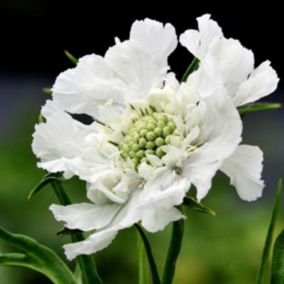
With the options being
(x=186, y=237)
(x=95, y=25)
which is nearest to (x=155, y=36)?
(x=186, y=237)

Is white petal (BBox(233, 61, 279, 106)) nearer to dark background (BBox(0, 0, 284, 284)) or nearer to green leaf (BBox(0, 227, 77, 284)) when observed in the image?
green leaf (BBox(0, 227, 77, 284))

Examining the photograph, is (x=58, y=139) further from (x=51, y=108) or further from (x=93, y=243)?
(x=93, y=243)

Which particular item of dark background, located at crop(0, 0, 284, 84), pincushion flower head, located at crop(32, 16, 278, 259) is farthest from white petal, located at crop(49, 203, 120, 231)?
dark background, located at crop(0, 0, 284, 84)

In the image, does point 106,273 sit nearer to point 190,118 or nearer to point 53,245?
point 53,245

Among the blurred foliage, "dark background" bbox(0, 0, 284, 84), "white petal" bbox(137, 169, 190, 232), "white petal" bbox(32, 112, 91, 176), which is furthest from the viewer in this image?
"dark background" bbox(0, 0, 284, 84)

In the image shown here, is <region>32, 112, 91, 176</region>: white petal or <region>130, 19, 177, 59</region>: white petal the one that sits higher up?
<region>130, 19, 177, 59</region>: white petal

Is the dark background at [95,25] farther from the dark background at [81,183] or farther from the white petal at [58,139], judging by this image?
the white petal at [58,139]

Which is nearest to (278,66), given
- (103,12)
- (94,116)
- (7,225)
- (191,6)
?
(191,6)
